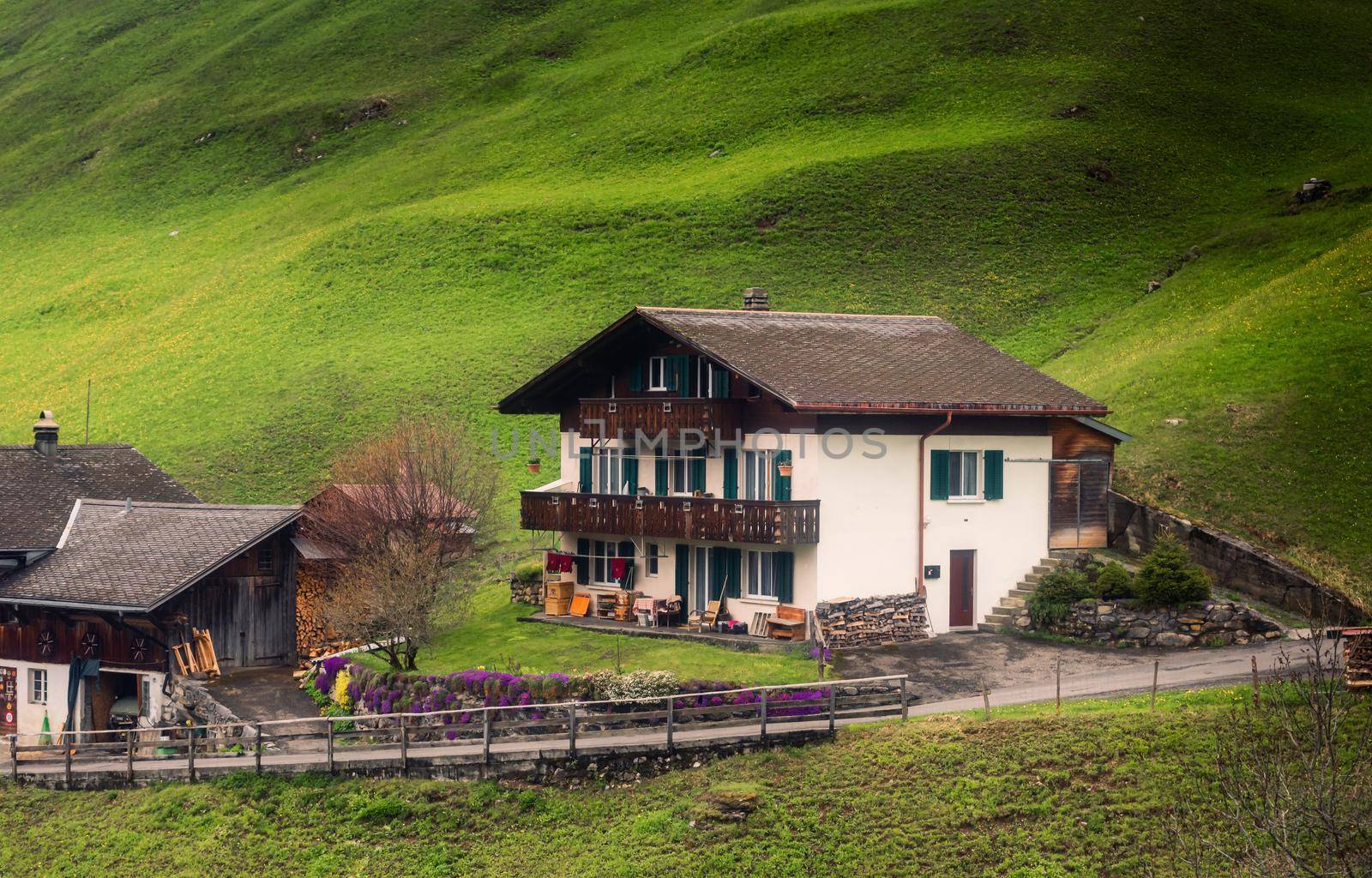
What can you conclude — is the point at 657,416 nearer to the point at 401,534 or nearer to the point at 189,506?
the point at 401,534

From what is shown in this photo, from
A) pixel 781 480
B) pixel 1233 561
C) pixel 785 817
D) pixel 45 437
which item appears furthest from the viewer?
pixel 45 437

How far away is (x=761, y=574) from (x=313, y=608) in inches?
517

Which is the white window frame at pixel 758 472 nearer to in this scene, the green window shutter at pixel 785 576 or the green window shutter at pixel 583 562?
the green window shutter at pixel 785 576

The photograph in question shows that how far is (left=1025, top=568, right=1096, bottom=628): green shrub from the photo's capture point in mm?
35562

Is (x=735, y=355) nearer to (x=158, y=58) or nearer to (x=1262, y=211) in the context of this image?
(x=1262, y=211)

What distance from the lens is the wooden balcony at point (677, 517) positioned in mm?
33938

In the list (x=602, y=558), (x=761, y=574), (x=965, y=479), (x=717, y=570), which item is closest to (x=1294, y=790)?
(x=761, y=574)

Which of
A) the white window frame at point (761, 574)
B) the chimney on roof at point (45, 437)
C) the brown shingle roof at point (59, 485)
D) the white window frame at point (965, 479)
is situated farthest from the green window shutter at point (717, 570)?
the chimney on roof at point (45, 437)

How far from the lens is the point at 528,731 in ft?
93.6

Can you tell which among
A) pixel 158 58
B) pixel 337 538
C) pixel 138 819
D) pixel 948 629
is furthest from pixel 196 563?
pixel 158 58

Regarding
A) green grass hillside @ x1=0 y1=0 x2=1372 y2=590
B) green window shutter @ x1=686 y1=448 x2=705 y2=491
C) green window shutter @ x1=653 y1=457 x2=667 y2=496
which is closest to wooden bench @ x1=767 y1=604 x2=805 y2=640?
green window shutter @ x1=686 y1=448 x2=705 y2=491

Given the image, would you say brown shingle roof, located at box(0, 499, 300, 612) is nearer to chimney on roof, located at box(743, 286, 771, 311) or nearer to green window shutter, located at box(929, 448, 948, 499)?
chimney on roof, located at box(743, 286, 771, 311)

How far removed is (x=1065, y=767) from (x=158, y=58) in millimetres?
128315

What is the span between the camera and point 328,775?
94.6ft
